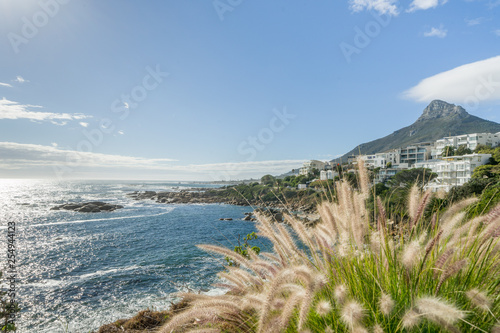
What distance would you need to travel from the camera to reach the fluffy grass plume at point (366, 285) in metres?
1.13

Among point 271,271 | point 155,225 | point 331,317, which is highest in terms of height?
point 271,271

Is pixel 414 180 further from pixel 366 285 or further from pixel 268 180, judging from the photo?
pixel 366 285

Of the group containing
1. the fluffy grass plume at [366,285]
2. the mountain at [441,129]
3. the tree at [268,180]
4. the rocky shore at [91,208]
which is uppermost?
the mountain at [441,129]

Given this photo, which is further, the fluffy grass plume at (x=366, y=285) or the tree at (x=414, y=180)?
the tree at (x=414, y=180)

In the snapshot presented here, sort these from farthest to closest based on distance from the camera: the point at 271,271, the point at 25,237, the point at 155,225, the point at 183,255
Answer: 1. the point at 155,225
2. the point at 25,237
3. the point at 183,255
4. the point at 271,271

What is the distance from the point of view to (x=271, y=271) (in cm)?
178

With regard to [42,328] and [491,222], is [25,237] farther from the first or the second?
[491,222]

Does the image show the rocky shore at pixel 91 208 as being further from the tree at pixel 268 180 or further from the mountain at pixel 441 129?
the mountain at pixel 441 129

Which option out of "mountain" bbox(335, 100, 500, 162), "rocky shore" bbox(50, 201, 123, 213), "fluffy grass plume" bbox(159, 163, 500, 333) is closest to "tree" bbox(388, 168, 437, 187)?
"fluffy grass plume" bbox(159, 163, 500, 333)

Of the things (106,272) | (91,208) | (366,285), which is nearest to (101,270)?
(106,272)

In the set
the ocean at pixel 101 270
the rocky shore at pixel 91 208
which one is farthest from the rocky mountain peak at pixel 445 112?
the ocean at pixel 101 270

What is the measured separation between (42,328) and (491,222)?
45.1ft

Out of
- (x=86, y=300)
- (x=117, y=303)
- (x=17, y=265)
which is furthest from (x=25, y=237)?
(x=117, y=303)

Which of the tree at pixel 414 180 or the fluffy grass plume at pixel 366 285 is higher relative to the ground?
the tree at pixel 414 180
